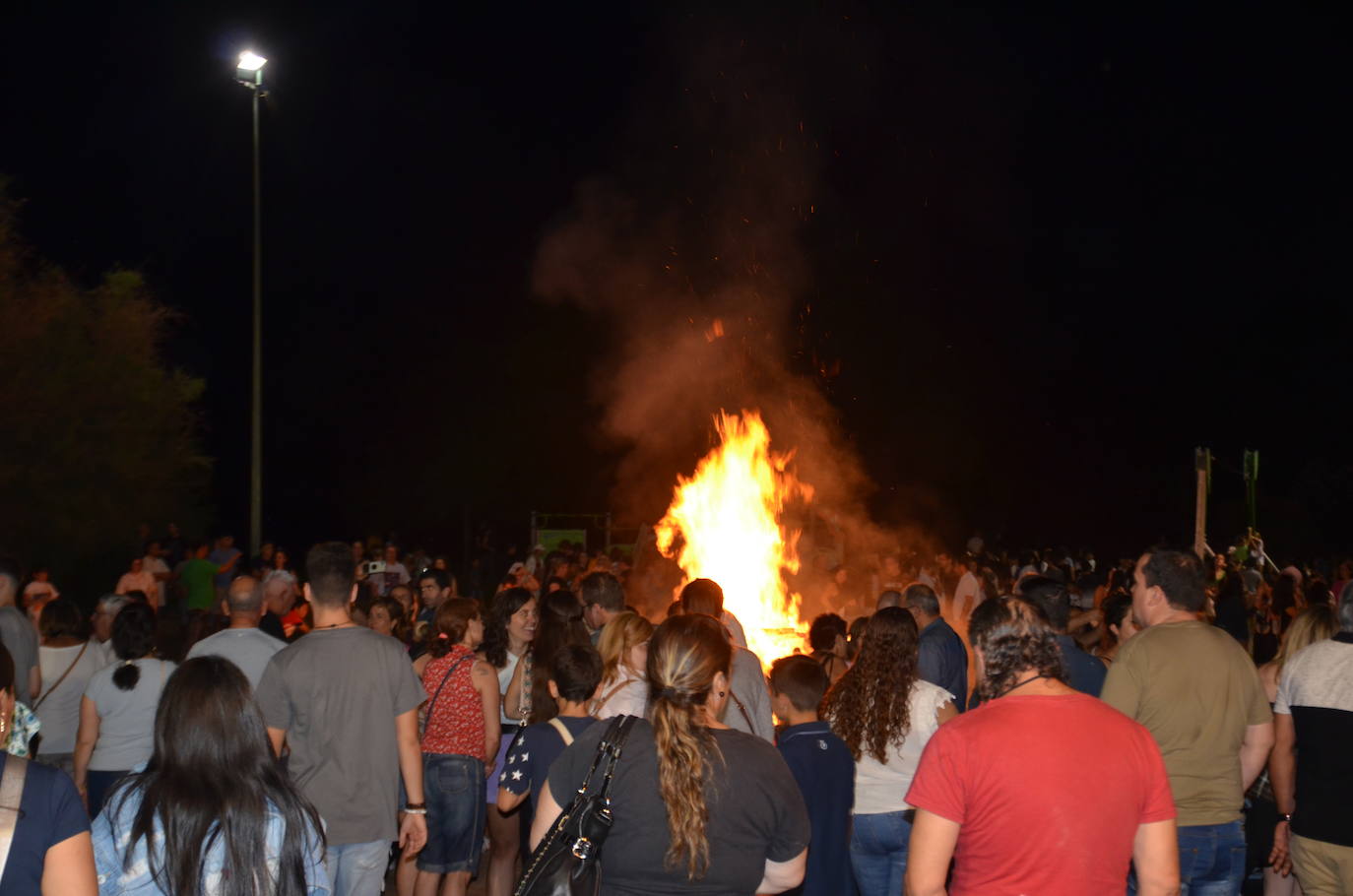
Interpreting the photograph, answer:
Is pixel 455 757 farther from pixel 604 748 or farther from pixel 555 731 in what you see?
pixel 604 748

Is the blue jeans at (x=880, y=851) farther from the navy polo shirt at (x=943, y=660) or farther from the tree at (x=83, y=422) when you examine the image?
the tree at (x=83, y=422)

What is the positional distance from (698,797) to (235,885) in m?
1.24

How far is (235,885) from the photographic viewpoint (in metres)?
3.09

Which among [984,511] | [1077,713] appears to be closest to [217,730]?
[1077,713]

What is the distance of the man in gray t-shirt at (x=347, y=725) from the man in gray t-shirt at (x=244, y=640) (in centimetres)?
78

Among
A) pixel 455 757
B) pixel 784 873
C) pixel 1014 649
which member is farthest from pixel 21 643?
pixel 1014 649

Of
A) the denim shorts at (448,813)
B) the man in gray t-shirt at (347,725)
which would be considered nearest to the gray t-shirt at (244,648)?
the man in gray t-shirt at (347,725)

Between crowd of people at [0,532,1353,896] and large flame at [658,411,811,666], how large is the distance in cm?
962

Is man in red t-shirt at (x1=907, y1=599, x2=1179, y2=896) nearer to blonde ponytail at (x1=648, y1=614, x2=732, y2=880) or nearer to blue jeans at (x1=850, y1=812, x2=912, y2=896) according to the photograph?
blonde ponytail at (x1=648, y1=614, x2=732, y2=880)

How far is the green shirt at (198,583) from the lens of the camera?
50.9 feet

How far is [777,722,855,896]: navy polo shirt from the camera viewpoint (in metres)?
5.13

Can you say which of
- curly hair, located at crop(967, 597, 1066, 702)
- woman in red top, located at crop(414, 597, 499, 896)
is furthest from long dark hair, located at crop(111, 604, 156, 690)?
curly hair, located at crop(967, 597, 1066, 702)

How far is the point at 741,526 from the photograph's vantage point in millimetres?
A: 20016

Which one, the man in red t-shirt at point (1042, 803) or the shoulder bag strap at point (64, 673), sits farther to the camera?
the shoulder bag strap at point (64, 673)
